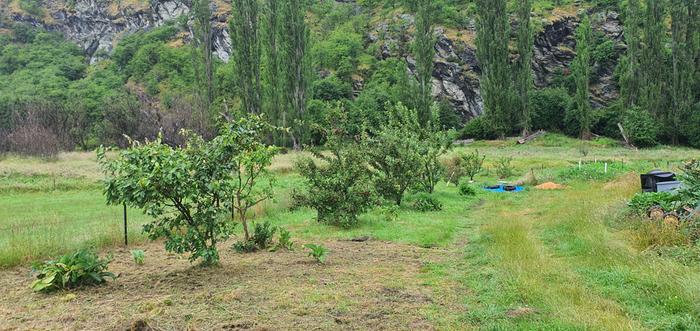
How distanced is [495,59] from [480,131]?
8.10 metres

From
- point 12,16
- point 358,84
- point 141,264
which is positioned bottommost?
point 141,264

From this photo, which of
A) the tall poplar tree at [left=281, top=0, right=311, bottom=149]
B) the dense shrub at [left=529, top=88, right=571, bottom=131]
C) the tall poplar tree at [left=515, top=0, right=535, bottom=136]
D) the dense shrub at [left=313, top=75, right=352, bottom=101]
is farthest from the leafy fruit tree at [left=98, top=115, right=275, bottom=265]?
the dense shrub at [left=313, top=75, right=352, bottom=101]

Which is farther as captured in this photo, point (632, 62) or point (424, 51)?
point (632, 62)

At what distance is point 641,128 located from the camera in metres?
44.2

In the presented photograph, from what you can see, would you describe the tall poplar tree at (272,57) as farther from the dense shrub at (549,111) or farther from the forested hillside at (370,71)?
the dense shrub at (549,111)

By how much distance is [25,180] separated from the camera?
27391mm

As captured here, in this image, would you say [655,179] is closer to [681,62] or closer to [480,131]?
[681,62]

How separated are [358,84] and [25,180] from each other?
5110 cm

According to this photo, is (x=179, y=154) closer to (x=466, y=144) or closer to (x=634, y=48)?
(x=466, y=144)

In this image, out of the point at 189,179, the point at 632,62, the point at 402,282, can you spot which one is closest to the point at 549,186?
the point at 402,282

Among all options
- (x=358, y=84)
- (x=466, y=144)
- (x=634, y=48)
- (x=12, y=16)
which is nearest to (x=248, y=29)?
(x=466, y=144)

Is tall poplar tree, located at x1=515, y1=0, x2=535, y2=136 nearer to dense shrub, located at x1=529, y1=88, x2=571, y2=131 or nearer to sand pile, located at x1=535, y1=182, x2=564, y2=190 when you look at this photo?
dense shrub, located at x1=529, y1=88, x2=571, y2=131

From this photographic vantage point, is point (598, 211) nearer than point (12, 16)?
Yes

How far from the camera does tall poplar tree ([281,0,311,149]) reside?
143 ft
